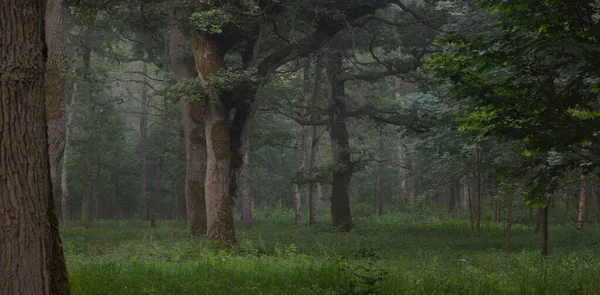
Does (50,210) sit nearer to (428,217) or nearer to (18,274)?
(18,274)

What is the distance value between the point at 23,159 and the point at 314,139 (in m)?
29.3

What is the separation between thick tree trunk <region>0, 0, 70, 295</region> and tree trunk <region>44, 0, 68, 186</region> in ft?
30.7

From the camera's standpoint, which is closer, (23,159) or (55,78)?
(23,159)

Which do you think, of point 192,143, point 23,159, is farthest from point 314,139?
point 23,159

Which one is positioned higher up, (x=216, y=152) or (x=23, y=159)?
(x=216, y=152)

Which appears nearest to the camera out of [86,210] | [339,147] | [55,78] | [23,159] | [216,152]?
[23,159]

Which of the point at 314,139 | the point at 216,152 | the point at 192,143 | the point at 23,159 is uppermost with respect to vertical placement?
the point at 314,139

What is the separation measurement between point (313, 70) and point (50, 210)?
2691 centimetres

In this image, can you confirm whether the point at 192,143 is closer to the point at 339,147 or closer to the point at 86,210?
the point at 339,147

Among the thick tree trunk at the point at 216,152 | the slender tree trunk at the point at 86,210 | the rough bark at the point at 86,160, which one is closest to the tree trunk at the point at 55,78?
the thick tree trunk at the point at 216,152

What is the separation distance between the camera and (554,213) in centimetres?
3272

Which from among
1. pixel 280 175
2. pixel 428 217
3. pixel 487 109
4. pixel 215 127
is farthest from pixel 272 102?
pixel 280 175

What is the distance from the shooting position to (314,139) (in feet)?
112

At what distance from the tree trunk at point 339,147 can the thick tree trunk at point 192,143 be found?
8220 mm
